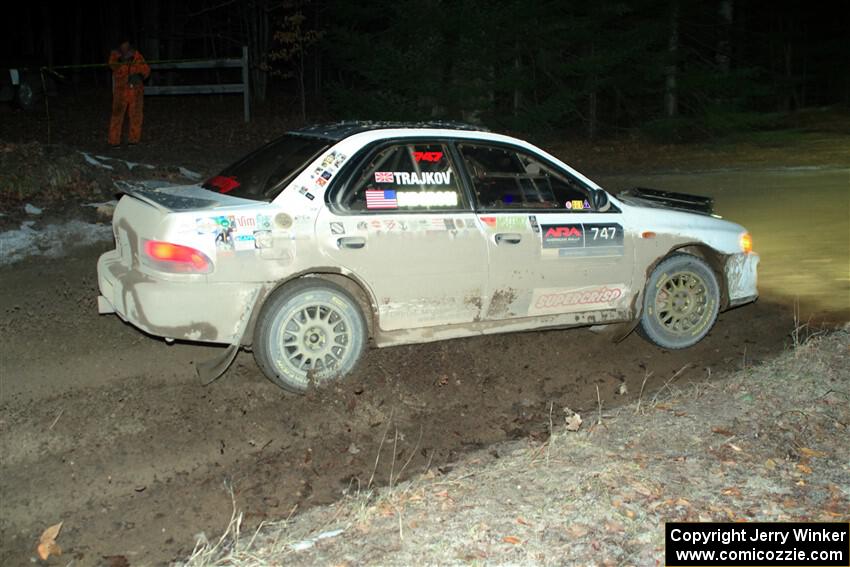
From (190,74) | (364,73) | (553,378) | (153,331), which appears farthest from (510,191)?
(190,74)

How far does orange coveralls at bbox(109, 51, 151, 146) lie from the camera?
15.3 m

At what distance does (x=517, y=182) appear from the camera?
6488 millimetres

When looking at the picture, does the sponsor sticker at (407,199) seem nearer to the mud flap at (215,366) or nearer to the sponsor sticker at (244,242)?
the sponsor sticker at (244,242)

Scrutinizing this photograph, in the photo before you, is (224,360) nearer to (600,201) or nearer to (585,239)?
(585,239)

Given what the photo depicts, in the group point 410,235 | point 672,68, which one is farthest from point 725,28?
point 410,235

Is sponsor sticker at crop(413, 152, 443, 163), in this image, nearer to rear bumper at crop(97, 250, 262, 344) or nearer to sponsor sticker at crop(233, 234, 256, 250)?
sponsor sticker at crop(233, 234, 256, 250)

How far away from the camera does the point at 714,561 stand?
13.1 feet

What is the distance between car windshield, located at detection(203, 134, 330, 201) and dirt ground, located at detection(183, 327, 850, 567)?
224 cm

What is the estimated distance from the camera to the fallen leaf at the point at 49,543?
13.6 ft

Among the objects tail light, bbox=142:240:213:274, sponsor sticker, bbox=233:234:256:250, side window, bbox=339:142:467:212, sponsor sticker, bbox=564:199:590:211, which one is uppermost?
side window, bbox=339:142:467:212

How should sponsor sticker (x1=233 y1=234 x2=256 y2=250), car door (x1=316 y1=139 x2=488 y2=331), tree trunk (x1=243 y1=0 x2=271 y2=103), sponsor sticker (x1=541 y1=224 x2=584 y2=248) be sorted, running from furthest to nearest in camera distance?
tree trunk (x1=243 y1=0 x2=271 y2=103) < sponsor sticker (x1=541 y1=224 x2=584 y2=248) < car door (x1=316 y1=139 x2=488 y2=331) < sponsor sticker (x1=233 y1=234 x2=256 y2=250)

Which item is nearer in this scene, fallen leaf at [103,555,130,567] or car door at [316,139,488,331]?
fallen leaf at [103,555,130,567]

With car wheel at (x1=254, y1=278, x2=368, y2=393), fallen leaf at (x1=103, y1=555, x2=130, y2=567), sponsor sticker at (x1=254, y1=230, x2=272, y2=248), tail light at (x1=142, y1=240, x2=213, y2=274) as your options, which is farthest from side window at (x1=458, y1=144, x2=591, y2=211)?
fallen leaf at (x1=103, y1=555, x2=130, y2=567)

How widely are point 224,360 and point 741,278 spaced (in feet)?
14.4
